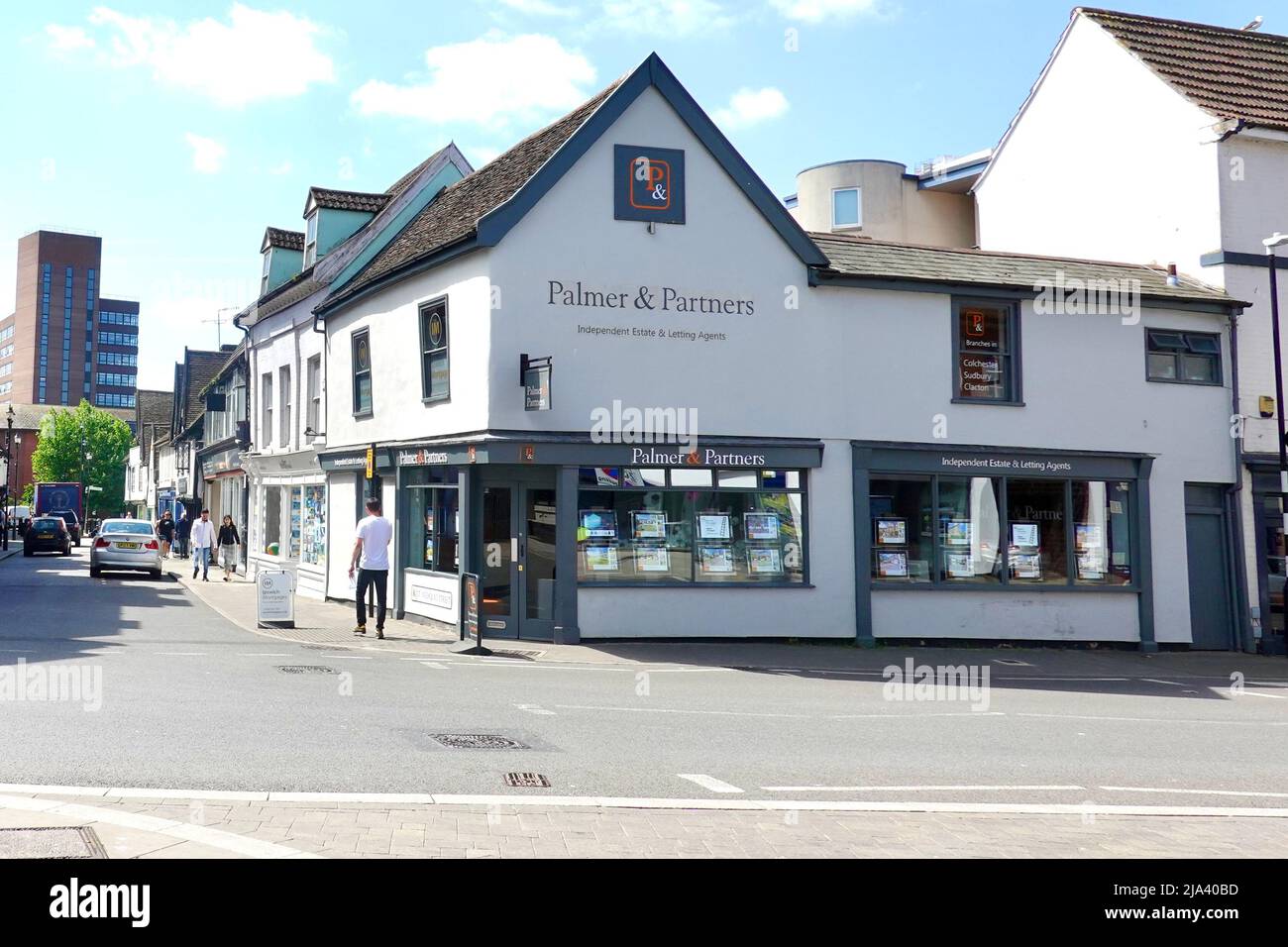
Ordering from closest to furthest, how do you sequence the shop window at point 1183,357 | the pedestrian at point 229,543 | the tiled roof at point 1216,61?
the shop window at point 1183,357 → the tiled roof at point 1216,61 → the pedestrian at point 229,543

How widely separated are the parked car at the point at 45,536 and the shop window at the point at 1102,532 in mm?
42986

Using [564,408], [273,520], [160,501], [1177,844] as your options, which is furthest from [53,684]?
[160,501]

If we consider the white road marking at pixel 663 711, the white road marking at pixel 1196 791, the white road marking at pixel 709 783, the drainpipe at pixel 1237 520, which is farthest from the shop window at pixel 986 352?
the white road marking at pixel 709 783

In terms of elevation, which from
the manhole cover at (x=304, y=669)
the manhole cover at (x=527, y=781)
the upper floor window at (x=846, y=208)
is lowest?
the manhole cover at (x=527, y=781)

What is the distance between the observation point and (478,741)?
8.76 m

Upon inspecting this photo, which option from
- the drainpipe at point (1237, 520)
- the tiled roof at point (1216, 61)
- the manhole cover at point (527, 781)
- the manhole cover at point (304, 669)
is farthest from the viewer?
the tiled roof at point (1216, 61)

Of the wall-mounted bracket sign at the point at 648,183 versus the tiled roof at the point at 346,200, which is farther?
the tiled roof at the point at 346,200

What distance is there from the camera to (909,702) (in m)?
12.6

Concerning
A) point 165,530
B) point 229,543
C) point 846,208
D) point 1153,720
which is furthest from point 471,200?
point 165,530

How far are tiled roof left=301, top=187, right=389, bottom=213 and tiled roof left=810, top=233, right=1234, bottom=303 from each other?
11487 millimetres

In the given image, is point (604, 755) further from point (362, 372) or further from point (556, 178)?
point (362, 372)

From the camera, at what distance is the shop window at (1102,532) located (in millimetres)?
18859

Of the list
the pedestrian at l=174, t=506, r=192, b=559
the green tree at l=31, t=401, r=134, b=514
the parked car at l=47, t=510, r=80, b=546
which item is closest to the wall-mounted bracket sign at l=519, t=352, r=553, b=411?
the pedestrian at l=174, t=506, r=192, b=559

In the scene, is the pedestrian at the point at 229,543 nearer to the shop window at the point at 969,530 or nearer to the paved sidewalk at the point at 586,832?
the shop window at the point at 969,530
